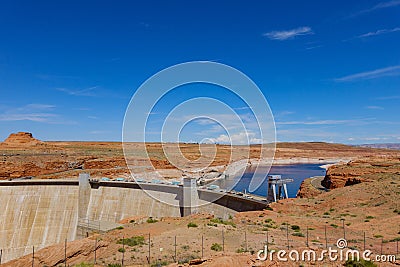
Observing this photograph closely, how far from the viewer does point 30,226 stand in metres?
32.1

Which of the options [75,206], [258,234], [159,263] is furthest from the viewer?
[75,206]

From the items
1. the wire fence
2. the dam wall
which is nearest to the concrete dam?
the dam wall

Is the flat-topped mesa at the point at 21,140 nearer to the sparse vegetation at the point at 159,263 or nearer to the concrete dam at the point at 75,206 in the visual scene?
the concrete dam at the point at 75,206

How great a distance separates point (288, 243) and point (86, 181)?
26.0 meters

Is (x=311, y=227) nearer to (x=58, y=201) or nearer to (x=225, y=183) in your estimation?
(x=58, y=201)

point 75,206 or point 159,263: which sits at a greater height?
point 159,263

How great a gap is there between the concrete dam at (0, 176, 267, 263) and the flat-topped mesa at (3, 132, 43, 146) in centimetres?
8831

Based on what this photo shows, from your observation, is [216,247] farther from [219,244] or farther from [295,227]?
[295,227]

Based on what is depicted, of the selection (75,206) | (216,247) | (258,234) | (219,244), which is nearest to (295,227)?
(258,234)

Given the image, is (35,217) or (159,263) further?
(35,217)

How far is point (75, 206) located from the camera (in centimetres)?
3416

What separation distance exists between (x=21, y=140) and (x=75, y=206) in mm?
95418

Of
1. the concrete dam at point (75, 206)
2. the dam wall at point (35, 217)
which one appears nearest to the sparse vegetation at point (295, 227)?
the concrete dam at point (75, 206)

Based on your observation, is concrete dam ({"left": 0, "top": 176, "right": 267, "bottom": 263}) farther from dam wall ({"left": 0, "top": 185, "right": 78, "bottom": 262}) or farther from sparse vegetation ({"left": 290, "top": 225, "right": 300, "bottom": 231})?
sparse vegetation ({"left": 290, "top": 225, "right": 300, "bottom": 231})
